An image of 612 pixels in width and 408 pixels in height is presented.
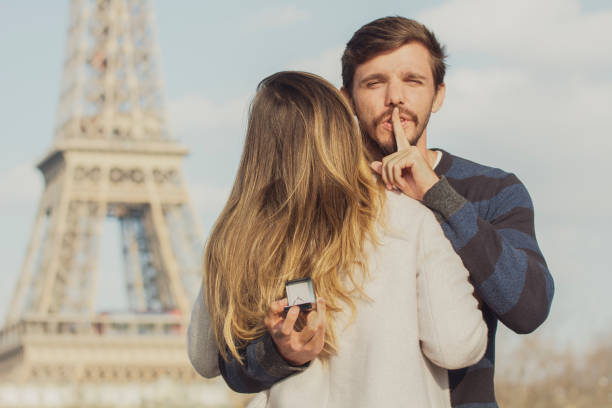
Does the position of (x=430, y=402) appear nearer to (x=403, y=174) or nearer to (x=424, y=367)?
(x=424, y=367)

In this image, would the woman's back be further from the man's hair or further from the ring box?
the man's hair

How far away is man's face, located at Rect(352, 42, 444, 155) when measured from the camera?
3.12m

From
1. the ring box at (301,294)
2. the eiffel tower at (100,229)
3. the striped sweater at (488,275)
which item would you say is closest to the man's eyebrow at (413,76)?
the striped sweater at (488,275)

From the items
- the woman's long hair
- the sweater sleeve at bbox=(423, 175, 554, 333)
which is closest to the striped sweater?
the sweater sleeve at bbox=(423, 175, 554, 333)

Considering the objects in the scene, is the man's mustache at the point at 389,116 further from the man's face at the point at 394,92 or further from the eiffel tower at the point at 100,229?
the eiffel tower at the point at 100,229

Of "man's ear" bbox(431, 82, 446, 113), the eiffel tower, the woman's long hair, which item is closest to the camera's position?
the woman's long hair

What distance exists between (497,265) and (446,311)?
0.19m

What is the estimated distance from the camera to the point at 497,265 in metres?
2.70

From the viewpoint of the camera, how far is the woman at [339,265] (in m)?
2.64

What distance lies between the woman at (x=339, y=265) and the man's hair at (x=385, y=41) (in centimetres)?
29

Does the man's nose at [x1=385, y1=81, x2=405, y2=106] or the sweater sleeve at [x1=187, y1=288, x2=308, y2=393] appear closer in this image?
the sweater sleeve at [x1=187, y1=288, x2=308, y2=393]

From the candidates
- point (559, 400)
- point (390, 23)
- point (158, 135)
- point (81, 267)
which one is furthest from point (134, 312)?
point (390, 23)

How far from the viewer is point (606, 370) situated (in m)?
15.8

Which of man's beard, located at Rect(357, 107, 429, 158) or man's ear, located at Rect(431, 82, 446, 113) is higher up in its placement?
man's ear, located at Rect(431, 82, 446, 113)
